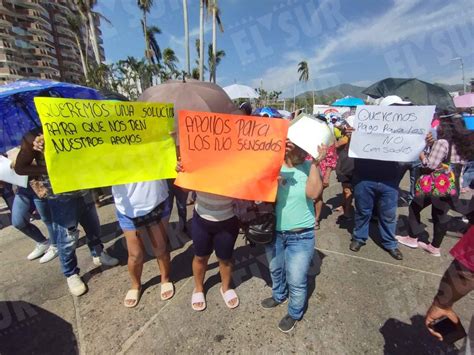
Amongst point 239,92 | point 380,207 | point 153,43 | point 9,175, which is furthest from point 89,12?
point 380,207

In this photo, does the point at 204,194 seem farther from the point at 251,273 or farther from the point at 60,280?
the point at 60,280

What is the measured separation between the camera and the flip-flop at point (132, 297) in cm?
261

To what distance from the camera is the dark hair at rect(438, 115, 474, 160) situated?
3.00 m

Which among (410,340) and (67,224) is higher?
(67,224)

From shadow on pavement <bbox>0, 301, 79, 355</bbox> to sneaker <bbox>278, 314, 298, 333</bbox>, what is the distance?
1710 millimetres

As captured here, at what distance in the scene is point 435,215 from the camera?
10.8ft

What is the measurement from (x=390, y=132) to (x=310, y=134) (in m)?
1.63

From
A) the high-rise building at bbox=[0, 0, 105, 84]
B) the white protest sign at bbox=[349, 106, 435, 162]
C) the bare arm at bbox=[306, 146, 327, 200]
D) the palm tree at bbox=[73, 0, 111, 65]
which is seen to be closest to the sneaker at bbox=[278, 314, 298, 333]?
the bare arm at bbox=[306, 146, 327, 200]

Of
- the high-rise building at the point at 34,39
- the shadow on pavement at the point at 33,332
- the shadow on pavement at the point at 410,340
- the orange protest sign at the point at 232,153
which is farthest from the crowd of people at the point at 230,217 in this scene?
the high-rise building at the point at 34,39

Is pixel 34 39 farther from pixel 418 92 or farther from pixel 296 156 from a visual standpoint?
pixel 296 156

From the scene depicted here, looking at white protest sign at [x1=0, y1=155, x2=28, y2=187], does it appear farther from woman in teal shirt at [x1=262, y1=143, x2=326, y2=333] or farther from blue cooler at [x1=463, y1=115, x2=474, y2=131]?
blue cooler at [x1=463, y1=115, x2=474, y2=131]

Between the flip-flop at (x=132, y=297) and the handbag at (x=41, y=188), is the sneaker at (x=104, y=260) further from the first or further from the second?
the handbag at (x=41, y=188)

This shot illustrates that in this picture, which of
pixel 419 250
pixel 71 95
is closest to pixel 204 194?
pixel 71 95

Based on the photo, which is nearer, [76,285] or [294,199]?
[294,199]
